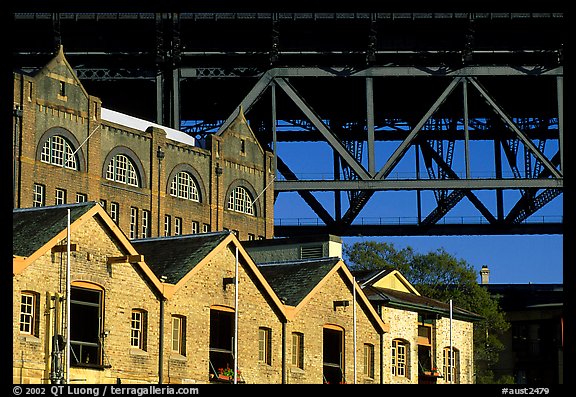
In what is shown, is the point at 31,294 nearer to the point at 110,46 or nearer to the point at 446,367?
the point at 446,367

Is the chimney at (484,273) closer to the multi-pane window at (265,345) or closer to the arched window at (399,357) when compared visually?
the arched window at (399,357)

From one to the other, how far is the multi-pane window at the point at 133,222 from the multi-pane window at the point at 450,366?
785 inches

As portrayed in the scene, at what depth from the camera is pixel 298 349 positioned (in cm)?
5500

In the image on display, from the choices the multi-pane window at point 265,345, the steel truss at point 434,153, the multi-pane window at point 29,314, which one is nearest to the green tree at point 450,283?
the steel truss at point 434,153

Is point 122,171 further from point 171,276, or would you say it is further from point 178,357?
point 178,357

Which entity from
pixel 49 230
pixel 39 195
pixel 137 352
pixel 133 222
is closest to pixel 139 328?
pixel 137 352

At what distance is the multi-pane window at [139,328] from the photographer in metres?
45.5

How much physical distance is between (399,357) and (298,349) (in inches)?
421

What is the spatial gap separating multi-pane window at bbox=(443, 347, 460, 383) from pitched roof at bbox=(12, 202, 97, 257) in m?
30.0

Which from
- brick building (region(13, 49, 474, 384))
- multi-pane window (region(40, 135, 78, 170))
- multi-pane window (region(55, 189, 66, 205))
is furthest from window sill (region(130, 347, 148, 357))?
multi-pane window (region(40, 135, 78, 170))

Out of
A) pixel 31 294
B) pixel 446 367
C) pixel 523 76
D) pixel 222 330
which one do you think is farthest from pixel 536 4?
pixel 523 76

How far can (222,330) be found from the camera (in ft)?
168

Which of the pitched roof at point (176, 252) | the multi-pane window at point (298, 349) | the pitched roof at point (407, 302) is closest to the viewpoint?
the pitched roof at point (176, 252)

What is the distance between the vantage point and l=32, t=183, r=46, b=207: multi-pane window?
66.9 m
